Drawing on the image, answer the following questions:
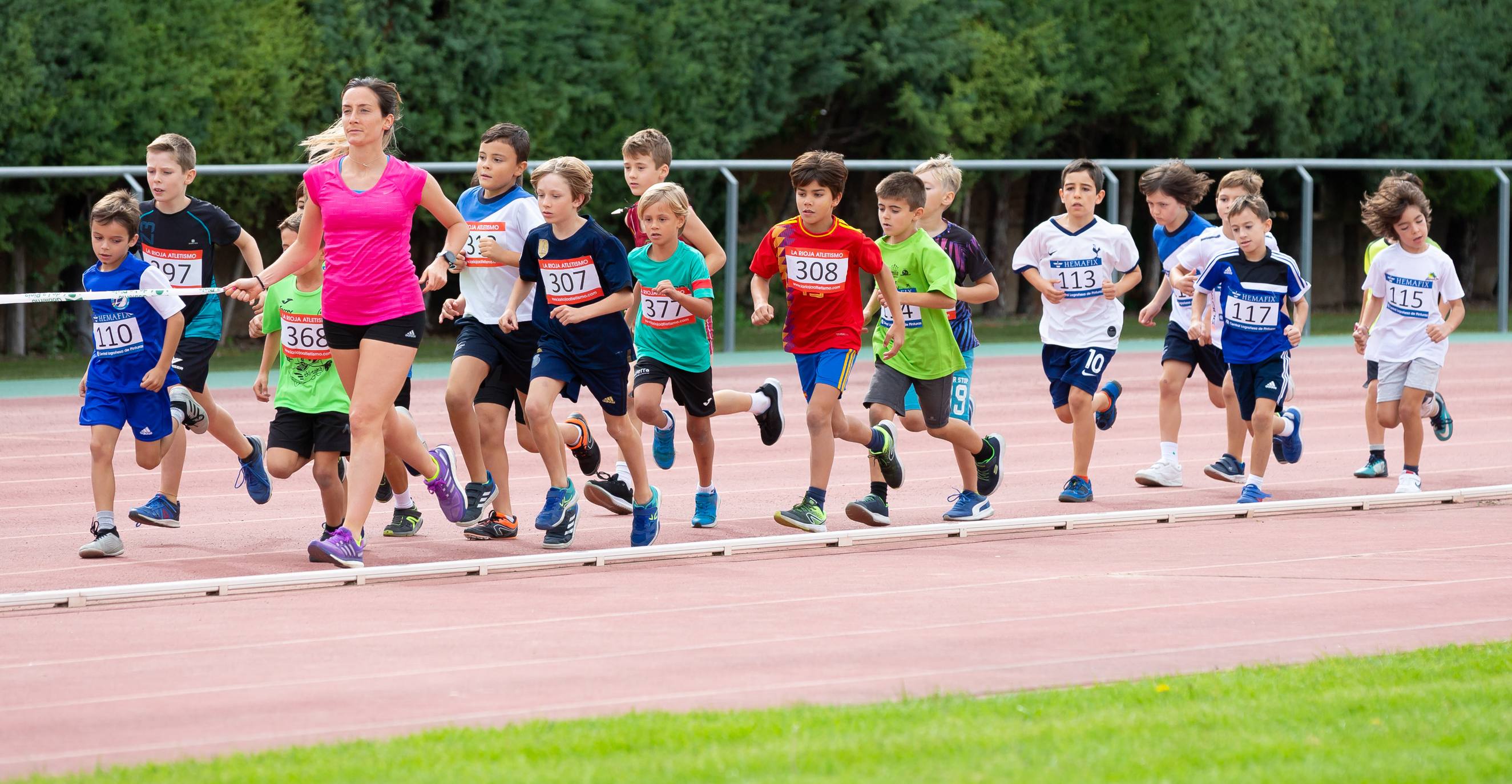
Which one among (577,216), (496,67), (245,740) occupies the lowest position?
(245,740)

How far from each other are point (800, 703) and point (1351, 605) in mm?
2771

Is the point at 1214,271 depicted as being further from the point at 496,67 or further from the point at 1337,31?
the point at 1337,31

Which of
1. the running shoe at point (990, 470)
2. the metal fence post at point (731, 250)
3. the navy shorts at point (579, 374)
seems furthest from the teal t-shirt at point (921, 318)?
the metal fence post at point (731, 250)

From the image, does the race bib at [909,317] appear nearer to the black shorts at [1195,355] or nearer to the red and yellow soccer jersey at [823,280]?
the red and yellow soccer jersey at [823,280]

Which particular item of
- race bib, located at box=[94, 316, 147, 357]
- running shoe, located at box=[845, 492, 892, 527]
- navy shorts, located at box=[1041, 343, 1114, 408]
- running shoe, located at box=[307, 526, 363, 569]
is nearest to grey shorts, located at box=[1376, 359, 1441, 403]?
navy shorts, located at box=[1041, 343, 1114, 408]

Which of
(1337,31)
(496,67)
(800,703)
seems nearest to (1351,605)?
(800,703)

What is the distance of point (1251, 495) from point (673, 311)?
131 inches

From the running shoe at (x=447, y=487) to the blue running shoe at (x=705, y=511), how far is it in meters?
1.17

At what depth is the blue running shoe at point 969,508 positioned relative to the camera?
10219mm

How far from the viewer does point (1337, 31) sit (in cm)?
3344

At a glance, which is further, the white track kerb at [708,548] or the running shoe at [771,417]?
the running shoe at [771,417]

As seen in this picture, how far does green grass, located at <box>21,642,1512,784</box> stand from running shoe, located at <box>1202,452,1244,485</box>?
5.73 m

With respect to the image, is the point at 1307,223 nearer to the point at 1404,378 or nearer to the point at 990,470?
the point at 1404,378

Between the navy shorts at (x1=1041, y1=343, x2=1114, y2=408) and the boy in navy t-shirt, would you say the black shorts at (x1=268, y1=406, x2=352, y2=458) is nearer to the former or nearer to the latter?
the boy in navy t-shirt
